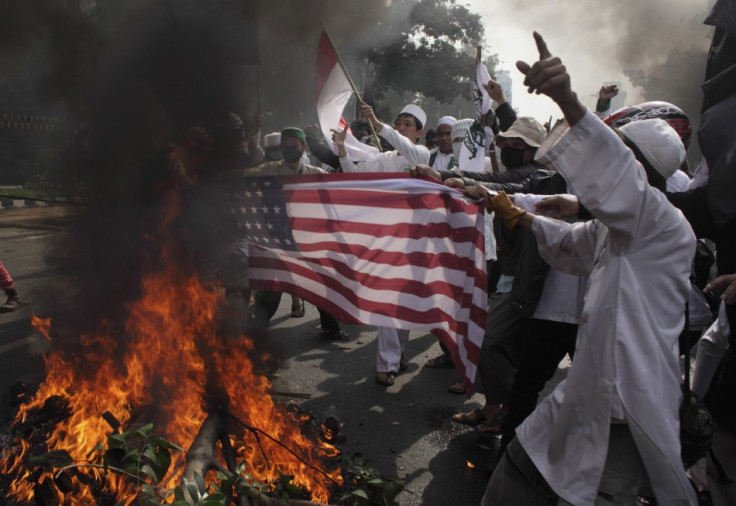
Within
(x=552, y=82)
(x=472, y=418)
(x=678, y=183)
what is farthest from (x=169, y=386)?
(x=678, y=183)

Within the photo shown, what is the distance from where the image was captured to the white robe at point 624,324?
182 cm

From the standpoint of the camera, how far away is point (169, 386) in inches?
125

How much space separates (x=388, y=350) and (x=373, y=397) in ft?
1.50

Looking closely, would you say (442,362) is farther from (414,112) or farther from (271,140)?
(271,140)

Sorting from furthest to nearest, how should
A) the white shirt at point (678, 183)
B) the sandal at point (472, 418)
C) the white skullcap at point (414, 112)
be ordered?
1. the white skullcap at point (414, 112)
2. the sandal at point (472, 418)
3. the white shirt at point (678, 183)

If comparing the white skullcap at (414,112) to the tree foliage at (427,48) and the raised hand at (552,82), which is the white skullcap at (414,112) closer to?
the tree foliage at (427,48)

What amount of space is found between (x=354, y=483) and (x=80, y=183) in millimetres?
2889

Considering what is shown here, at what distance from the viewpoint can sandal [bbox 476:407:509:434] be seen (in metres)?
3.88

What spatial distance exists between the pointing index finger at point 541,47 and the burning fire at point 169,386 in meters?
2.34

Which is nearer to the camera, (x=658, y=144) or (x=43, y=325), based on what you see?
(x=658, y=144)

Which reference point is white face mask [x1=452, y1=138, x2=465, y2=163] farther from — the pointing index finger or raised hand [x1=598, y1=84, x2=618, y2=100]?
the pointing index finger

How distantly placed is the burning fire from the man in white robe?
59.7 inches

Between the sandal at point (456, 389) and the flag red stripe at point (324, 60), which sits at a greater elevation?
the flag red stripe at point (324, 60)

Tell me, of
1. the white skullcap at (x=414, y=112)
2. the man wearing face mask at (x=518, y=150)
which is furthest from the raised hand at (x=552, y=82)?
the white skullcap at (x=414, y=112)
